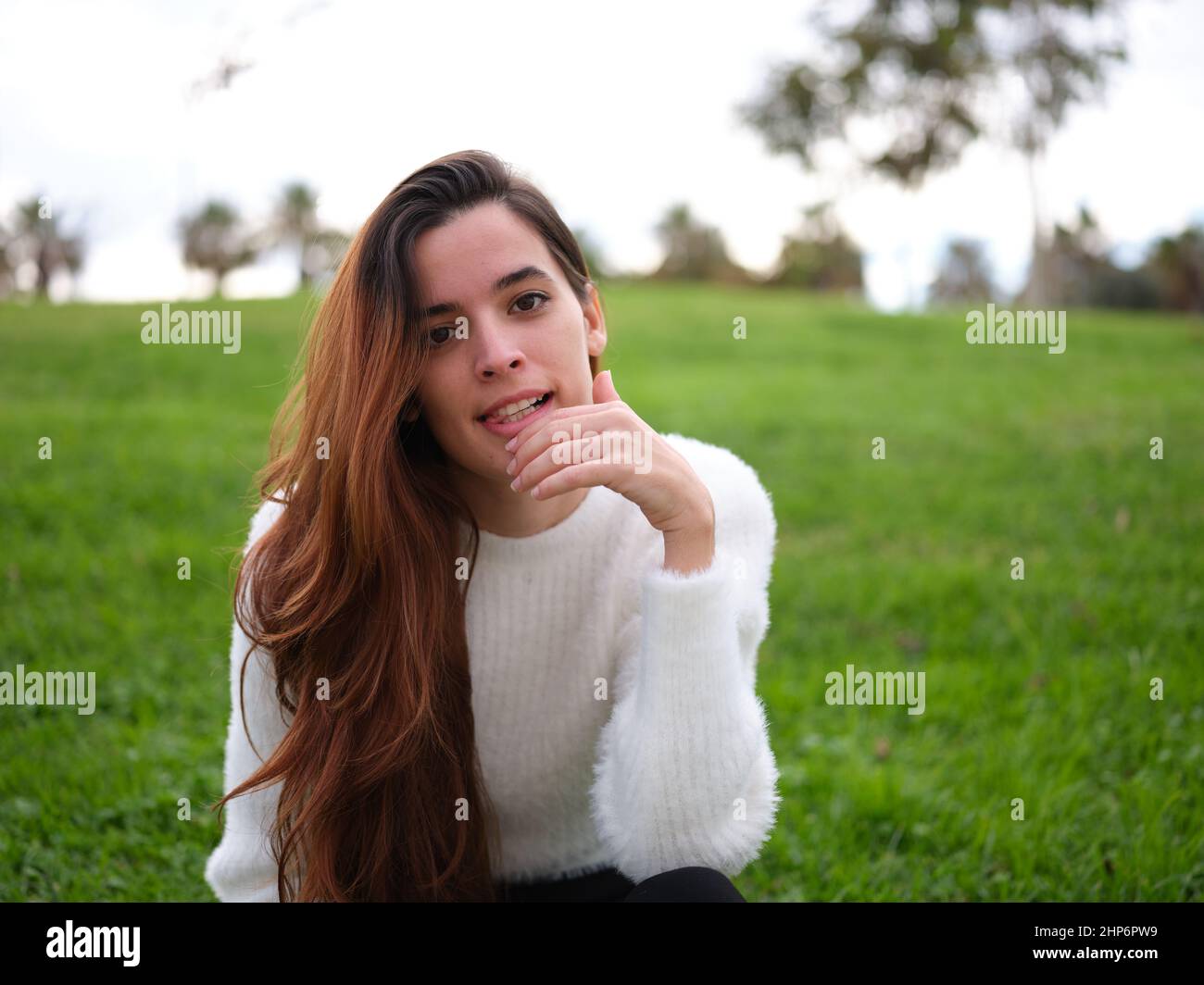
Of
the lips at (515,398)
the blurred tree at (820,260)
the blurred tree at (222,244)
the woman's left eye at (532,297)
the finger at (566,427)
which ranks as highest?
the blurred tree at (820,260)

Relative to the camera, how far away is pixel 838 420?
343 inches

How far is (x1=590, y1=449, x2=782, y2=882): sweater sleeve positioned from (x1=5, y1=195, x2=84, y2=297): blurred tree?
37.7 feet

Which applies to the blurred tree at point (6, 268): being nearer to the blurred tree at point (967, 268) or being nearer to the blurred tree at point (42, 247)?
the blurred tree at point (42, 247)

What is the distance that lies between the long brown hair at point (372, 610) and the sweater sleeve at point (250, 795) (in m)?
0.06

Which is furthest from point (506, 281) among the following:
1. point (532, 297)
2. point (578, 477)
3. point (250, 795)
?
point (250, 795)

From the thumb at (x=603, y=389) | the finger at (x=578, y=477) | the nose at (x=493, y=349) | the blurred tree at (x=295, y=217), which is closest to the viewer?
the finger at (x=578, y=477)

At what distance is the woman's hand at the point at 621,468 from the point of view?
191cm

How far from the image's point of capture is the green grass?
10.0ft
